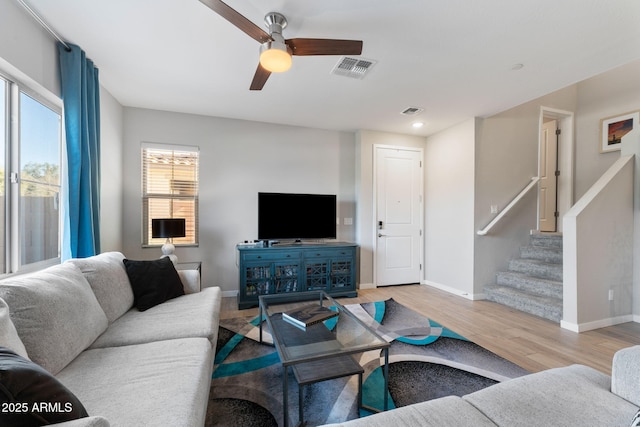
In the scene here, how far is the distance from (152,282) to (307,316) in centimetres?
130

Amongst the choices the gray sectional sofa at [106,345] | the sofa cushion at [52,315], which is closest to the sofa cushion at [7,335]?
the gray sectional sofa at [106,345]

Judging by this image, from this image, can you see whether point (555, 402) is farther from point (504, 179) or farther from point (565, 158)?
point (565, 158)

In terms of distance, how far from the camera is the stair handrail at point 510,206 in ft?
12.2

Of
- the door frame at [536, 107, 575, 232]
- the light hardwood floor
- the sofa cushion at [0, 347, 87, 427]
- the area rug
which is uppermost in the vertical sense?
the door frame at [536, 107, 575, 232]

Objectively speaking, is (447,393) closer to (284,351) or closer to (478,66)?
(284,351)

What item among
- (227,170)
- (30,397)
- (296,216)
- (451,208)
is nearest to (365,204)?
(296,216)

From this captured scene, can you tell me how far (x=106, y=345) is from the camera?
4.99 ft

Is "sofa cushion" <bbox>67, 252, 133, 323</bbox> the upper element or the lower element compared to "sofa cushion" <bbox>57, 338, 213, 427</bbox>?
upper

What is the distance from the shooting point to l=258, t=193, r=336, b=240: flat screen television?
3787 millimetres

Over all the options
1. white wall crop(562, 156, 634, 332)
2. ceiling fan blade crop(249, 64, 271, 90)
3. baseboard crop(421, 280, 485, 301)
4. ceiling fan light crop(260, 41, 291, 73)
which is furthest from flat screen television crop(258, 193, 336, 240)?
white wall crop(562, 156, 634, 332)

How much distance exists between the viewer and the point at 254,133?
400 cm

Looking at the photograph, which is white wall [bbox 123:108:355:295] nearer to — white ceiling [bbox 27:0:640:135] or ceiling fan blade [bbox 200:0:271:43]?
white ceiling [bbox 27:0:640:135]

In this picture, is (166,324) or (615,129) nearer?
(166,324)

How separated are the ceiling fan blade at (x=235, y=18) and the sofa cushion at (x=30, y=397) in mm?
1687
